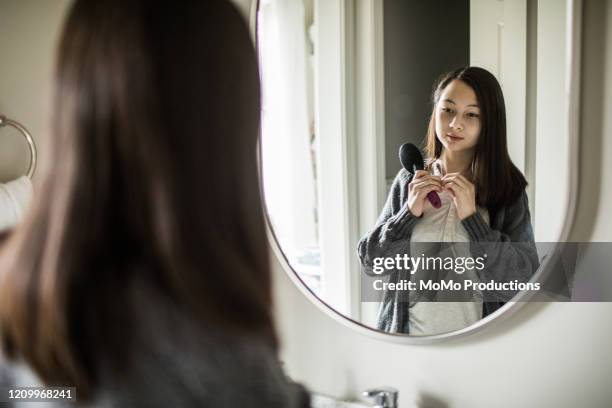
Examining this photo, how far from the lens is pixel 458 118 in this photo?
633 mm

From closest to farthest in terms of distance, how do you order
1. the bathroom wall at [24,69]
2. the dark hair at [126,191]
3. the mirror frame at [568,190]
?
1. the dark hair at [126,191]
2. the mirror frame at [568,190]
3. the bathroom wall at [24,69]

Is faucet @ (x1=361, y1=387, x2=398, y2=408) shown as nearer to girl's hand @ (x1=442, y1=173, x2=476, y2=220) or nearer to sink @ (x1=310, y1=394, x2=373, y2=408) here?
sink @ (x1=310, y1=394, x2=373, y2=408)

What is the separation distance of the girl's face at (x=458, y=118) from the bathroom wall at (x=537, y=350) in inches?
4.4

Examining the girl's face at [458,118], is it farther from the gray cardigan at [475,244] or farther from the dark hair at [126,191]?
A: the dark hair at [126,191]

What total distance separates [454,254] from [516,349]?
0.42 feet

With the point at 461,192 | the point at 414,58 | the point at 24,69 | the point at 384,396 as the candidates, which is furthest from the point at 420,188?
the point at 24,69

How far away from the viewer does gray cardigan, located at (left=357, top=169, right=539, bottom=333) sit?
1.99 feet

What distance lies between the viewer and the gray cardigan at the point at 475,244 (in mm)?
608

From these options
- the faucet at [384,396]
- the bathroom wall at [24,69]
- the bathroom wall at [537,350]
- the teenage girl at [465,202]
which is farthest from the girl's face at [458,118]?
the bathroom wall at [24,69]

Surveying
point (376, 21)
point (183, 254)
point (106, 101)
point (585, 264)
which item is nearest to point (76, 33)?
point (106, 101)

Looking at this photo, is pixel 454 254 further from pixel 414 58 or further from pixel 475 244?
pixel 414 58

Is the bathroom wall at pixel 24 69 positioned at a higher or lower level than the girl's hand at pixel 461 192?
higher

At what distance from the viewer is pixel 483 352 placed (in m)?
0.65

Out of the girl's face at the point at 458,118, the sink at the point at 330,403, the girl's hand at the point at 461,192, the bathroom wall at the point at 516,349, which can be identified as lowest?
the sink at the point at 330,403
